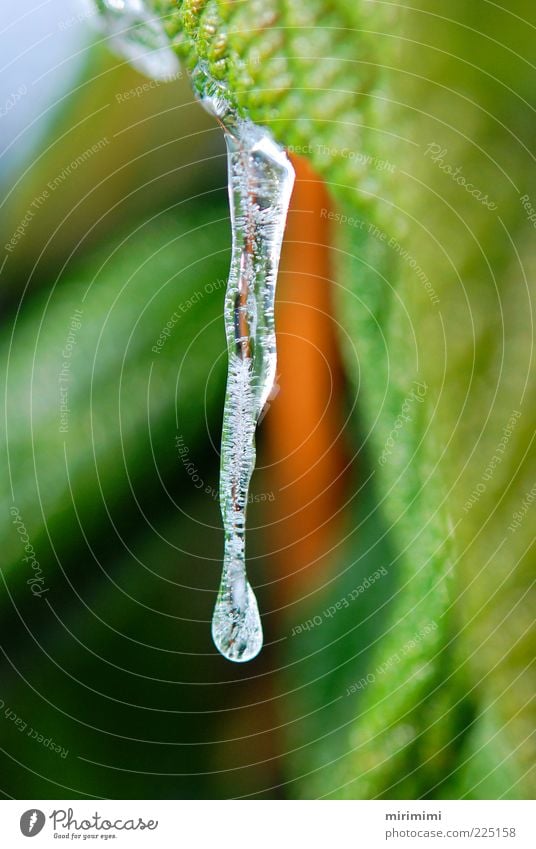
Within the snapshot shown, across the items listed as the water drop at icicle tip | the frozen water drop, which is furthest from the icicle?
the frozen water drop

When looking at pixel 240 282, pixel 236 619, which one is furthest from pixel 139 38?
pixel 236 619

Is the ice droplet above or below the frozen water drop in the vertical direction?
above

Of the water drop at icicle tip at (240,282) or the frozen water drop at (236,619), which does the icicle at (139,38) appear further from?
the frozen water drop at (236,619)

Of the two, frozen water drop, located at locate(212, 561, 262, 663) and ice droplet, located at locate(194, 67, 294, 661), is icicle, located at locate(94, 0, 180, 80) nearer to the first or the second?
ice droplet, located at locate(194, 67, 294, 661)
